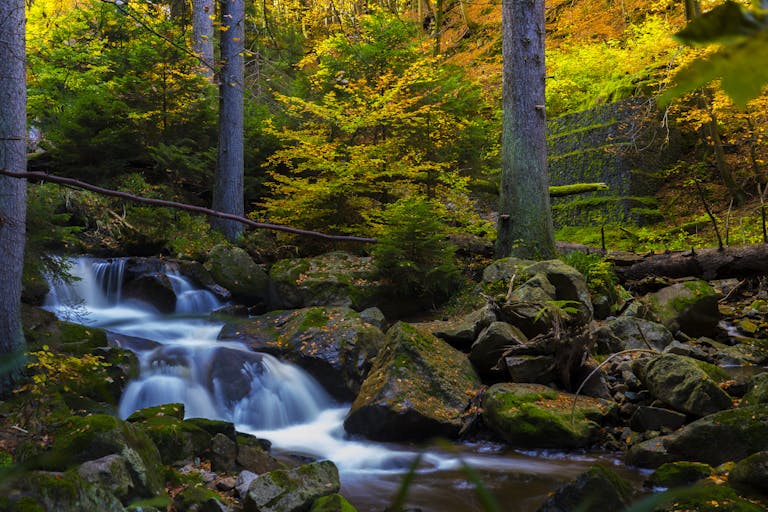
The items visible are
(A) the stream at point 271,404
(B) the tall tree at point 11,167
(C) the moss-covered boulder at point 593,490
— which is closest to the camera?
(C) the moss-covered boulder at point 593,490

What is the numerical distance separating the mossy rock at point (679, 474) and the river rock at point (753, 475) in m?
0.47

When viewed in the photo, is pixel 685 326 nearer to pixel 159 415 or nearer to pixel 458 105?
pixel 458 105

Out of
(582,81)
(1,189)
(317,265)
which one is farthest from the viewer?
(582,81)

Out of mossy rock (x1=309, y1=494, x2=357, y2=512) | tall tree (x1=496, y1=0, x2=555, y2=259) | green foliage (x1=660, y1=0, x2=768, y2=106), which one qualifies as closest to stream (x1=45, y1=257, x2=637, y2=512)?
mossy rock (x1=309, y1=494, x2=357, y2=512)

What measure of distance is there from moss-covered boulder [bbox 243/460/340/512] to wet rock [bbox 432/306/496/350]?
352cm

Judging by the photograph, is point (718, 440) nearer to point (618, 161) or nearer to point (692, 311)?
point (692, 311)

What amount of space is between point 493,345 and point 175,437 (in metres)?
3.69

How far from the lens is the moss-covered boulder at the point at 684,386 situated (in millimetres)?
5648

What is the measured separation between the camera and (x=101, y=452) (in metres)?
4.07

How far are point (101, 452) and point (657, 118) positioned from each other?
13539 millimetres

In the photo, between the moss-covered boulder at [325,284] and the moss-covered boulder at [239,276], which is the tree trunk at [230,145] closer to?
the moss-covered boulder at [239,276]

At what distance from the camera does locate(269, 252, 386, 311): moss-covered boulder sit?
32.9 ft

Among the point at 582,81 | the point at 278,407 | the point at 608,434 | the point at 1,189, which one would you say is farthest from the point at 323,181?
the point at 582,81

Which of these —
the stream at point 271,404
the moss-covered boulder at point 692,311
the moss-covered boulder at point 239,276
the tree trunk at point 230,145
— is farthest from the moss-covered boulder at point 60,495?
the tree trunk at point 230,145
